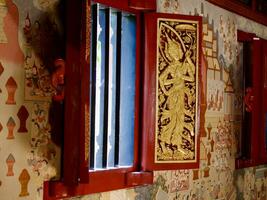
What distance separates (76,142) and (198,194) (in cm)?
159

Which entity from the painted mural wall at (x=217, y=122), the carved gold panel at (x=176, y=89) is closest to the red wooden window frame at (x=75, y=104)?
the carved gold panel at (x=176, y=89)

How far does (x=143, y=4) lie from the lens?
2.87 metres

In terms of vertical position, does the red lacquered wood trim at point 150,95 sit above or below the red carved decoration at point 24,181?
above

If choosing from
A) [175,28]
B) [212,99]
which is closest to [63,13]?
[175,28]

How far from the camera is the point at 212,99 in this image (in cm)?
376

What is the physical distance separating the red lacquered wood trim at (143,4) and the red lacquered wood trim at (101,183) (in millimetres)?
1016

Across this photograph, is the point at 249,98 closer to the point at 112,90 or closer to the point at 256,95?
the point at 256,95

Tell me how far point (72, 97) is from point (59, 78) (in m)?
0.12

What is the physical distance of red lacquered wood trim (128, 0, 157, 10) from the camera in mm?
2826

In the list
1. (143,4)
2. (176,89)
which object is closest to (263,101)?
(176,89)

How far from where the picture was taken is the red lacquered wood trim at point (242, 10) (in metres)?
3.87

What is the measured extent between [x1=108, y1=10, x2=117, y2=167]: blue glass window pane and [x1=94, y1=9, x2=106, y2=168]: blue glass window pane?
0.07 meters

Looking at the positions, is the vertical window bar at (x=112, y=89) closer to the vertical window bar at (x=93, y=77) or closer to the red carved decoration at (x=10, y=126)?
the vertical window bar at (x=93, y=77)

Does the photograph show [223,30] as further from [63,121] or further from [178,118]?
[63,121]
